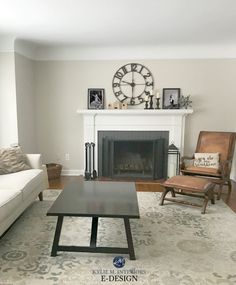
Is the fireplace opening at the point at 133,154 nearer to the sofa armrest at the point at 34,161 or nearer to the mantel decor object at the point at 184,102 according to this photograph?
the mantel decor object at the point at 184,102

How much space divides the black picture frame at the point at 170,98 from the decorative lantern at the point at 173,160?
2.36 feet

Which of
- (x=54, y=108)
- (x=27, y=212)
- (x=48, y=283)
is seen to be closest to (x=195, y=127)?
(x=54, y=108)

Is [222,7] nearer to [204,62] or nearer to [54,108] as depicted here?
[204,62]

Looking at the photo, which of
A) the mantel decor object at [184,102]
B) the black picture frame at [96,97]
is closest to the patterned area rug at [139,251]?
the mantel decor object at [184,102]

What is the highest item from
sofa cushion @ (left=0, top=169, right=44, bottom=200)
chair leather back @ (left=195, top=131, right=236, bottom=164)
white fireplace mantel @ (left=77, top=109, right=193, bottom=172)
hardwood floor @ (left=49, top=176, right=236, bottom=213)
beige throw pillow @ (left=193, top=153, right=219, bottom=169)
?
white fireplace mantel @ (left=77, top=109, right=193, bottom=172)

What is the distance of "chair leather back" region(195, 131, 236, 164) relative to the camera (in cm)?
393

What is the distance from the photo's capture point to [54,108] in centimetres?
464

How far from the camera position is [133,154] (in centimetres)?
464

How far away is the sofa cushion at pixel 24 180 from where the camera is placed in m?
2.62

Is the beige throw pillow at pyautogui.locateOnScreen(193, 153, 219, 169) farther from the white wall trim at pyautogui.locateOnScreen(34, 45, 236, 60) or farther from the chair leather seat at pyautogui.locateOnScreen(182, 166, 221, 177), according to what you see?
the white wall trim at pyautogui.locateOnScreen(34, 45, 236, 60)

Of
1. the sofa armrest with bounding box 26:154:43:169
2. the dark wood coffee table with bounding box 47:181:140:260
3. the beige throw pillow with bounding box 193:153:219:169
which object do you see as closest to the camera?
the dark wood coffee table with bounding box 47:181:140:260

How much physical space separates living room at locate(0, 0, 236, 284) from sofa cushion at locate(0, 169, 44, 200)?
1.12 metres

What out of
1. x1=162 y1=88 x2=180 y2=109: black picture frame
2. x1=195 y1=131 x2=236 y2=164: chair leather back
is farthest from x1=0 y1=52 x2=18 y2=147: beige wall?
x1=195 y1=131 x2=236 y2=164: chair leather back

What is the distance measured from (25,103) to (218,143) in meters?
3.32
